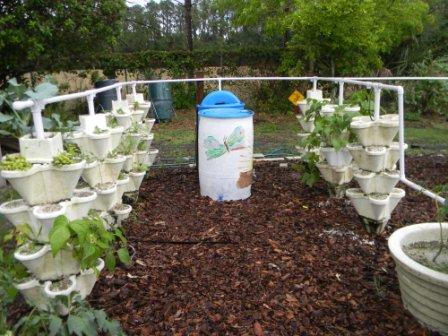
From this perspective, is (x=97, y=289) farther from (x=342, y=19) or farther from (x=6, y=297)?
(x=342, y=19)

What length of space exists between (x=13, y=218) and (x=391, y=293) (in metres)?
2.06

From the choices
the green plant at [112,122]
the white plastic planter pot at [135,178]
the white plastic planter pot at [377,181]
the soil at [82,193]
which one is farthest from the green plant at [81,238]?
the white plastic planter pot at [377,181]

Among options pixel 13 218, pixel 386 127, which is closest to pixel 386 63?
pixel 386 127

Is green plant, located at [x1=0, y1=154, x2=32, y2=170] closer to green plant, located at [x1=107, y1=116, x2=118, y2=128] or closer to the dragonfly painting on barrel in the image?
green plant, located at [x1=107, y1=116, x2=118, y2=128]

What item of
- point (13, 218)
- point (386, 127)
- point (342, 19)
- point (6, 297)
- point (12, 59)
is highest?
point (342, 19)

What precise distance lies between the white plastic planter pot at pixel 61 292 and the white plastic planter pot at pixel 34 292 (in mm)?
29

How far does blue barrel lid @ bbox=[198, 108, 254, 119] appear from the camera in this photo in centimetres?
371

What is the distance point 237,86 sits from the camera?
35.0ft

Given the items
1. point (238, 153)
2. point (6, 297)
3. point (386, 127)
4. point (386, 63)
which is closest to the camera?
point (6, 297)

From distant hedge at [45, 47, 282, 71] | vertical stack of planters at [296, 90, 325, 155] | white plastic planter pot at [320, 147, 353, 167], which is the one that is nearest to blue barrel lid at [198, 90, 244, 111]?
vertical stack of planters at [296, 90, 325, 155]

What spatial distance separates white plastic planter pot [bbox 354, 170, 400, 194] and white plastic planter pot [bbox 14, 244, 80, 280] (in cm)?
199

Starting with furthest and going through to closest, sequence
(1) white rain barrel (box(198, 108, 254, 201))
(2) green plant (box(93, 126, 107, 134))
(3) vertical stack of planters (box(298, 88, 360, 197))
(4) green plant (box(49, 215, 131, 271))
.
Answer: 1. (1) white rain barrel (box(198, 108, 254, 201))
2. (3) vertical stack of planters (box(298, 88, 360, 197))
3. (2) green plant (box(93, 126, 107, 134))
4. (4) green plant (box(49, 215, 131, 271))

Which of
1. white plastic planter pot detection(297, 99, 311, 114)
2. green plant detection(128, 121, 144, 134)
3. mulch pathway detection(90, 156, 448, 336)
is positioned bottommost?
mulch pathway detection(90, 156, 448, 336)

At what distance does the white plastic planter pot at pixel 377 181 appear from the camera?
2.88 metres
